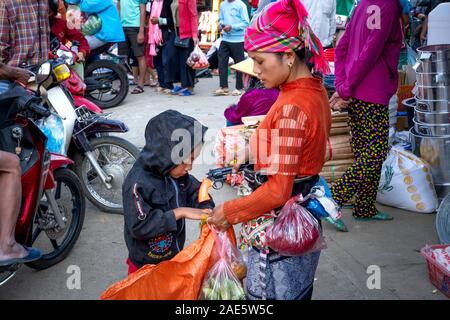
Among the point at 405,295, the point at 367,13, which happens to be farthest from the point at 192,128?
the point at 367,13

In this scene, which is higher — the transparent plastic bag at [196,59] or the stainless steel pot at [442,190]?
the transparent plastic bag at [196,59]

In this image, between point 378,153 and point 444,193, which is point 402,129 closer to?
point 444,193

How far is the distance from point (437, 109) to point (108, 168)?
9.49 ft

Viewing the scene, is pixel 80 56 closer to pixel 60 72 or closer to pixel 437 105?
pixel 60 72

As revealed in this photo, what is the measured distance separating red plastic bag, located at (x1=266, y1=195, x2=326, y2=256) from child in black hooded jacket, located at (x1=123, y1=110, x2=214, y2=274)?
41cm

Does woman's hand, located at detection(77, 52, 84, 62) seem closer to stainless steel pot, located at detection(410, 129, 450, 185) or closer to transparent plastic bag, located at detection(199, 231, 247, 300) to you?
stainless steel pot, located at detection(410, 129, 450, 185)

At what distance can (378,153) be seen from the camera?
4.41m

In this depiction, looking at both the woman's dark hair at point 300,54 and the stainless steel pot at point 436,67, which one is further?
the stainless steel pot at point 436,67

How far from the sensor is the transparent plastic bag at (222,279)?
2379mm

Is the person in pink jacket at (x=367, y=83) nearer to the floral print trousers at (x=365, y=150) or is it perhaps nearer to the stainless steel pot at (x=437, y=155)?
the floral print trousers at (x=365, y=150)

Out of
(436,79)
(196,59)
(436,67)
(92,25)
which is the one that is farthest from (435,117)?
(92,25)

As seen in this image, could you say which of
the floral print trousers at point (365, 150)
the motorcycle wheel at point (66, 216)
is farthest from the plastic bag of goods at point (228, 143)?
the motorcycle wheel at point (66, 216)

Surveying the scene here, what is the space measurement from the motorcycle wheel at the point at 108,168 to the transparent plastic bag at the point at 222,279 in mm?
2430
